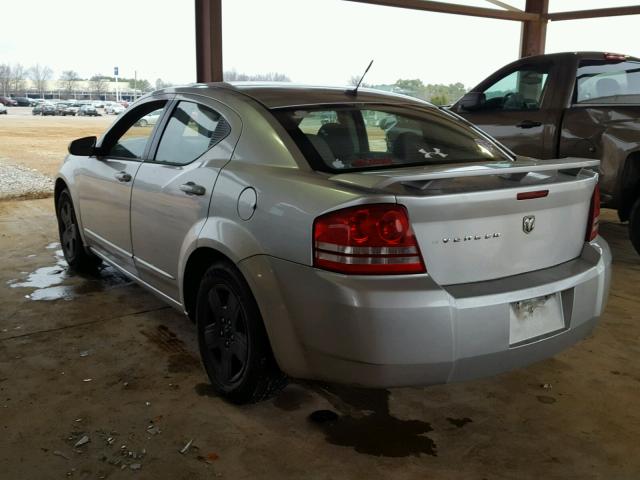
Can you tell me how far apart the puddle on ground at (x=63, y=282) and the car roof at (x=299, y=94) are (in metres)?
1.80

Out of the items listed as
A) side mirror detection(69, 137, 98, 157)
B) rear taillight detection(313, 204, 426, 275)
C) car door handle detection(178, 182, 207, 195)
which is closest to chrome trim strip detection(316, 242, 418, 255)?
rear taillight detection(313, 204, 426, 275)

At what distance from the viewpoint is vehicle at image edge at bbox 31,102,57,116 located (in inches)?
1015

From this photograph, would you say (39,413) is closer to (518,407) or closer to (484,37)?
(518,407)

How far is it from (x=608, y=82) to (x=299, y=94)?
3881mm

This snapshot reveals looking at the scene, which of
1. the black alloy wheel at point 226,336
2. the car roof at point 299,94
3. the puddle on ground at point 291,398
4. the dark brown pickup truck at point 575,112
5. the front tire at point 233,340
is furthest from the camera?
the dark brown pickup truck at point 575,112

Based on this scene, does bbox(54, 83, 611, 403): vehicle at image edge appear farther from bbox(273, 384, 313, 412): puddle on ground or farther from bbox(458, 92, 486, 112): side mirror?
bbox(458, 92, 486, 112): side mirror

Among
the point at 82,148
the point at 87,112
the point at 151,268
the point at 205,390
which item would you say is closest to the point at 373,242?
the point at 205,390

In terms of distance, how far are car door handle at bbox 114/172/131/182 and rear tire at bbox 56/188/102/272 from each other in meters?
1.12

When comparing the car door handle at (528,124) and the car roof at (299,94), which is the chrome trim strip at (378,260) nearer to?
the car roof at (299,94)

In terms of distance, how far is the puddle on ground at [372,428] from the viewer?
250cm

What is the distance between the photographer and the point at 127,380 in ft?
10.1

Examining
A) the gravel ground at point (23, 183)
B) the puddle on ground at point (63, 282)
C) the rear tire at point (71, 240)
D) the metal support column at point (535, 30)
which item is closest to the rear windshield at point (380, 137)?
the puddle on ground at point (63, 282)

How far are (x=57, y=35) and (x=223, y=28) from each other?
5.78m

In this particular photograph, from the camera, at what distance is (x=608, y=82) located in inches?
225
